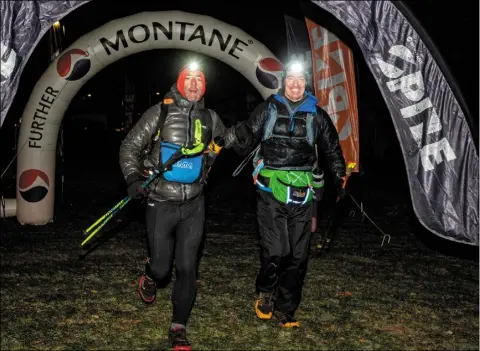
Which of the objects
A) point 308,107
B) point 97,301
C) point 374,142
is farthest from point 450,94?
point 374,142

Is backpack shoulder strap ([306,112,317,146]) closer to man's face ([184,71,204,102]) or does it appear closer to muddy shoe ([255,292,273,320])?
man's face ([184,71,204,102])

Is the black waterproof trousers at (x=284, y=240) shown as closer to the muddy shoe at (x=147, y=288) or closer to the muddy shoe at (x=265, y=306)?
the muddy shoe at (x=265, y=306)

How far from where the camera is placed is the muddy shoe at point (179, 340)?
5254 mm

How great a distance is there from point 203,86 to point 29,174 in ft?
19.0

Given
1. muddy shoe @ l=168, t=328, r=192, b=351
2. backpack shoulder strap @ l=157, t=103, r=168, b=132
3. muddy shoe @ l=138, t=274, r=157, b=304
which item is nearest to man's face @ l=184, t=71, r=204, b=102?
backpack shoulder strap @ l=157, t=103, r=168, b=132

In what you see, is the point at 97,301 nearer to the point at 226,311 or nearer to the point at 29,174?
the point at 226,311

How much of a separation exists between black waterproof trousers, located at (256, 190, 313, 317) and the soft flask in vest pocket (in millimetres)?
819

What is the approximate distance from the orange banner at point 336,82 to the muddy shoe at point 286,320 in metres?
3.83

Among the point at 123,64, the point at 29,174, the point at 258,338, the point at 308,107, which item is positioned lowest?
the point at 258,338

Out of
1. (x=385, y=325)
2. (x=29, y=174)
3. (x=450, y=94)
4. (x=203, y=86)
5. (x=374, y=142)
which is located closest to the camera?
(x=450, y=94)

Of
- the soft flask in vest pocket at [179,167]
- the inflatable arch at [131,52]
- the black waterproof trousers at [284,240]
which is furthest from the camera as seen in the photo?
the inflatable arch at [131,52]

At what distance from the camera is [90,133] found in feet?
106

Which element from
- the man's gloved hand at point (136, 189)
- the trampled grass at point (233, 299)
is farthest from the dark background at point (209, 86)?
the man's gloved hand at point (136, 189)

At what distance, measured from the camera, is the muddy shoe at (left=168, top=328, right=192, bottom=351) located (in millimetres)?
5254
